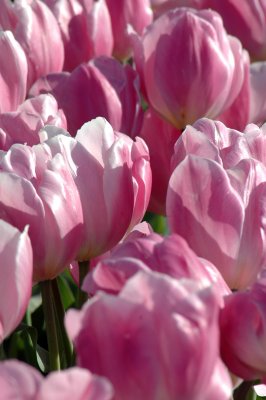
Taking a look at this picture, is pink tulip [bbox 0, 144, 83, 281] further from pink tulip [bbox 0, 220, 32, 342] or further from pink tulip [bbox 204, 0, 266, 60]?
pink tulip [bbox 204, 0, 266, 60]

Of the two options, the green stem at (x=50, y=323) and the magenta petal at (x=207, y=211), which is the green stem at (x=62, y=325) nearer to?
the green stem at (x=50, y=323)

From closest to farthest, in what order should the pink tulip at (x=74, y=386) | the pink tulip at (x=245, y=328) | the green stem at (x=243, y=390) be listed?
the pink tulip at (x=74, y=386) → the pink tulip at (x=245, y=328) → the green stem at (x=243, y=390)

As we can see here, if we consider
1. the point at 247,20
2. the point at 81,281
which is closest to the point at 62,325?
the point at 81,281

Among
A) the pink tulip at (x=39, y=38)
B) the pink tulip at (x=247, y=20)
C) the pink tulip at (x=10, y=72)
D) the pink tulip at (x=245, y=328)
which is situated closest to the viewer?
the pink tulip at (x=245, y=328)

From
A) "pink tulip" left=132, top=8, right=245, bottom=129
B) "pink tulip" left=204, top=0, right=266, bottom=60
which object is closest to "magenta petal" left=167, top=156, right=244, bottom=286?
"pink tulip" left=132, top=8, right=245, bottom=129

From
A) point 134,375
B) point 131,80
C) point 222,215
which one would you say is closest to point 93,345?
point 134,375

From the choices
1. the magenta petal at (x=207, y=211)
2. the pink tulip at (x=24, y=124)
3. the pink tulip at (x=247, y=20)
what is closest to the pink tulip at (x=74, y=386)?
the magenta petal at (x=207, y=211)

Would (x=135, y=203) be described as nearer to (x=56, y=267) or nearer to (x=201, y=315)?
(x=56, y=267)

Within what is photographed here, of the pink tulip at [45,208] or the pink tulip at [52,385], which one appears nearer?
the pink tulip at [52,385]
